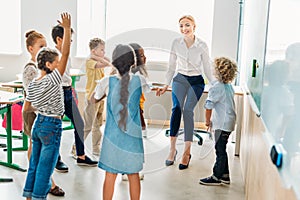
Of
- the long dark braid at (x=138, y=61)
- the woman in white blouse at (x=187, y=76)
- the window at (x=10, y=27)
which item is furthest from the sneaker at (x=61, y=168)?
the window at (x=10, y=27)

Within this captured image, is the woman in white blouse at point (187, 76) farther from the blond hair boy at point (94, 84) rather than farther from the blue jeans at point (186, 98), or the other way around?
the blond hair boy at point (94, 84)

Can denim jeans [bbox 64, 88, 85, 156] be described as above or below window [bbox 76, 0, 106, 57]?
below

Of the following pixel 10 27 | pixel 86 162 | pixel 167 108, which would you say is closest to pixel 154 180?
pixel 86 162

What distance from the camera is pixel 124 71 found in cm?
265

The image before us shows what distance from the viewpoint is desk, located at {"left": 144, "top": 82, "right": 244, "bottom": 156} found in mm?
4438

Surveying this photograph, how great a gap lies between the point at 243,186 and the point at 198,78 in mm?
1040

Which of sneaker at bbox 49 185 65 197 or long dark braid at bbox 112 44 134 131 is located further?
sneaker at bbox 49 185 65 197

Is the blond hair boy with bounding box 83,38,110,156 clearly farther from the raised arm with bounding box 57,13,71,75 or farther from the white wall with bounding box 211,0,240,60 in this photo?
the white wall with bounding box 211,0,240,60

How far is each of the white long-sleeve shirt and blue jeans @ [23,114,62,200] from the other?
5.22ft

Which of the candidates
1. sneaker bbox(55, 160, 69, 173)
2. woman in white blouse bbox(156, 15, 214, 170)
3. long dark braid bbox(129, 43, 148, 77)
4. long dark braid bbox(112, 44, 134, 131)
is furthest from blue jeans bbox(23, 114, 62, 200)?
woman in white blouse bbox(156, 15, 214, 170)

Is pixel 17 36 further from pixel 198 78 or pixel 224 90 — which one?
pixel 224 90

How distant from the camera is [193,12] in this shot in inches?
222

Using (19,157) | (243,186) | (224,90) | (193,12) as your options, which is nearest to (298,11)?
(224,90)

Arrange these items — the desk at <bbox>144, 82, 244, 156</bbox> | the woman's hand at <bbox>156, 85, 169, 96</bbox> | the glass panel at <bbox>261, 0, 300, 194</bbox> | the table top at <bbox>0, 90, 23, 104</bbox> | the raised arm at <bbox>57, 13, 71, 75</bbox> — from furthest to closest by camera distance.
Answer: the desk at <bbox>144, 82, 244, 156</bbox> < the woman's hand at <bbox>156, 85, 169, 96</bbox> < the table top at <bbox>0, 90, 23, 104</bbox> < the raised arm at <bbox>57, 13, 71, 75</bbox> < the glass panel at <bbox>261, 0, 300, 194</bbox>
